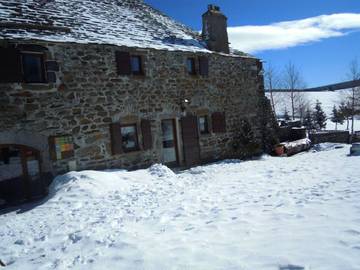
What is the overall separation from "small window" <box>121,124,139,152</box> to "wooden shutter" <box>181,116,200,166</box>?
78.8 inches

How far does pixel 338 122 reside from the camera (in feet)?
127

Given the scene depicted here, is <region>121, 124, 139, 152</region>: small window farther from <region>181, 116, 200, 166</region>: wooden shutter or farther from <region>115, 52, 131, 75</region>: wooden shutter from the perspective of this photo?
<region>181, 116, 200, 166</region>: wooden shutter

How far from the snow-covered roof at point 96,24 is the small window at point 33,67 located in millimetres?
495

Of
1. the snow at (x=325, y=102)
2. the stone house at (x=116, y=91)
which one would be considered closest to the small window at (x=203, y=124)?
the stone house at (x=116, y=91)

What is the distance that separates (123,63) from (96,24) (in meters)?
2.03

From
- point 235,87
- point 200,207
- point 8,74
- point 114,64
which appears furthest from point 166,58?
point 200,207

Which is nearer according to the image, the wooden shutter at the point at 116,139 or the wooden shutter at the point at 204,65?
the wooden shutter at the point at 116,139

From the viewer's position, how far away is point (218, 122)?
13539 millimetres

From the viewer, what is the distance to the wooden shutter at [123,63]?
34.9 ft

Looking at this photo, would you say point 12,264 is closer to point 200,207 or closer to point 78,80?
point 200,207

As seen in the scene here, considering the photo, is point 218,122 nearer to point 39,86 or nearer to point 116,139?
point 116,139

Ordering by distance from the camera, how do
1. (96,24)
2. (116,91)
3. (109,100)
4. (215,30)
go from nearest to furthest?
(109,100), (116,91), (96,24), (215,30)

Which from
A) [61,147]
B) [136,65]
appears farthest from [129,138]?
[136,65]

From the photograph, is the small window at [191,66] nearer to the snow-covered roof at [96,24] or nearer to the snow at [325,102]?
the snow-covered roof at [96,24]
